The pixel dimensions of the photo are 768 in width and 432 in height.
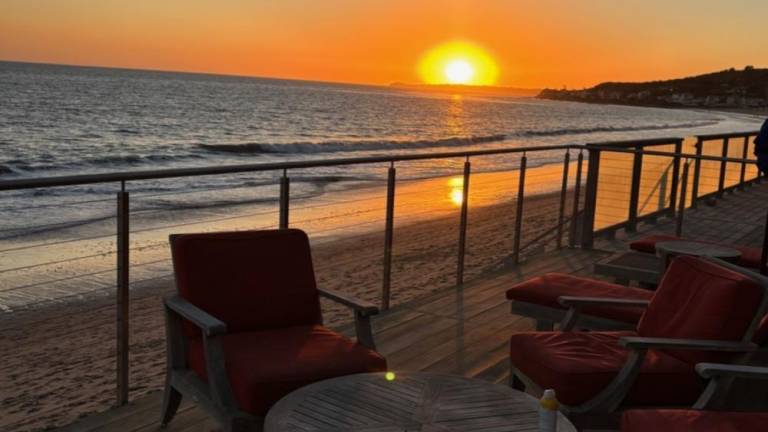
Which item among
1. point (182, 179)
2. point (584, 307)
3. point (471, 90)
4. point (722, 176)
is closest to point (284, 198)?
point (584, 307)

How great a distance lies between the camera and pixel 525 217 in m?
11.0

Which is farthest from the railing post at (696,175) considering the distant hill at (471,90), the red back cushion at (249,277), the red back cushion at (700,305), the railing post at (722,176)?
the distant hill at (471,90)

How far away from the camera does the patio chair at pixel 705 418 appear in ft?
6.30

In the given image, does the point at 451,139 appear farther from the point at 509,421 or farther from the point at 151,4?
the point at 509,421

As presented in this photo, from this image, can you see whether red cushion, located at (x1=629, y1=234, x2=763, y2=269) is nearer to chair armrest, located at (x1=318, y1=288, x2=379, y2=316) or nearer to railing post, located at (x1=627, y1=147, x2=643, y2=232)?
railing post, located at (x1=627, y1=147, x2=643, y2=232)

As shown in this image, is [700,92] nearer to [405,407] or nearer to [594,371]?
[594,371]

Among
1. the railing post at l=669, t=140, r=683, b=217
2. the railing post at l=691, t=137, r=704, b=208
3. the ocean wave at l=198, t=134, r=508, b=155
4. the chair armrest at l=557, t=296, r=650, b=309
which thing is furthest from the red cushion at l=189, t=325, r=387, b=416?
the ocean wave at l=198, t=134, r=508, b=155

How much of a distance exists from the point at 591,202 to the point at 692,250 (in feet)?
6.94

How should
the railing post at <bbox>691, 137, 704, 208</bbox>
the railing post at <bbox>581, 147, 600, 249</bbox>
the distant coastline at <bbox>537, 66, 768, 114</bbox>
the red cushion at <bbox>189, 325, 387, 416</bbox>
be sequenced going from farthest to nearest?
the distant coastline at <bbox>537, 66, 768, 114</bbox>, the railing post at <bbox>691, 137, 704, 208</bbox>, the railing post at <bbox>581, 147, 600, 249</bbox>, the red cushion at <bbox>189, 325, 387, 416</bbox>

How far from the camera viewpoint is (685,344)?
2.38 meters

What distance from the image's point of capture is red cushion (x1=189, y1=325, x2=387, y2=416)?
7.29 ft

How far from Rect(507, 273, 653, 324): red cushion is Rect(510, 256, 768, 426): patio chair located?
1.47 feet

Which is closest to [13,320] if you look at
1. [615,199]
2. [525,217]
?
[615,199]

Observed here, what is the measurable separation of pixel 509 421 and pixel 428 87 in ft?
→ 559
